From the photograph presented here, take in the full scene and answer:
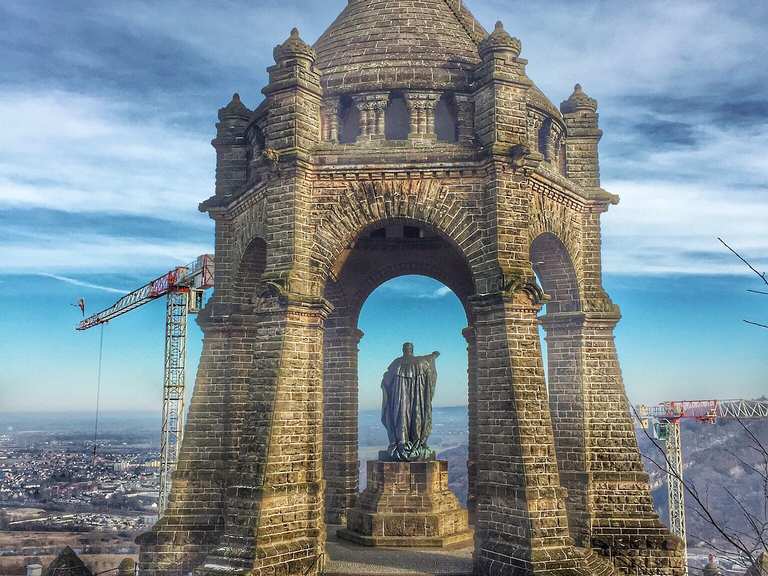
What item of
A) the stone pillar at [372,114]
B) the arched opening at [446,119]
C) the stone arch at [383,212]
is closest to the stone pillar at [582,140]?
the arched opening at [446,119]

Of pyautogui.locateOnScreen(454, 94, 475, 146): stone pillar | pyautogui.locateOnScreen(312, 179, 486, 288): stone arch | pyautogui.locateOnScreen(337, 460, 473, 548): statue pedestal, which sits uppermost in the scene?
pyautogui.locateOnScreen(454, 94, 475, 146): stone pillar

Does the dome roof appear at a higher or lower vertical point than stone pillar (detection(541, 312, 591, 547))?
higher

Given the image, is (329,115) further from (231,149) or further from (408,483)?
(408,483)

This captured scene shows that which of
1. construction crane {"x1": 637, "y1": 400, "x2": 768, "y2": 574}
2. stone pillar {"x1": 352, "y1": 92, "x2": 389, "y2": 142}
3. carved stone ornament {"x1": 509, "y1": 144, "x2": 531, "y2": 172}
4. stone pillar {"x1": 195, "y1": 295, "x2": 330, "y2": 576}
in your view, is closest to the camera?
stone pillar {"x1": 195, "y1": 295, "x2": 330, "y2": 576}

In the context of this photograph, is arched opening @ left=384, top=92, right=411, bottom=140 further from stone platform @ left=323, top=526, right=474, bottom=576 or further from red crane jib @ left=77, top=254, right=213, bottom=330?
red crane jib @ left=77, top=254, right=213, bottom=330

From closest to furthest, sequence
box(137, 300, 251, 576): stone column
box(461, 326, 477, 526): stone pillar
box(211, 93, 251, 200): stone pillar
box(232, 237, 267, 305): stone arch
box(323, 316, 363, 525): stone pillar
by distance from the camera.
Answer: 1. box(137, 300, 251, 576): stone column
2. box(232, 237, 267, 305): stone arch
3. box(211, 93, 251, 200): stone pillar
4. box(461, 326, 477, 526): stone pillar
5. box(323, 316, 363, 525): stone pillar

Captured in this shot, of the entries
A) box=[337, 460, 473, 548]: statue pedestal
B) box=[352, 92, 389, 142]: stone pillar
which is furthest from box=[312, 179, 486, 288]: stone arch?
box=[337, 460, 473, 548]: statue pedestal

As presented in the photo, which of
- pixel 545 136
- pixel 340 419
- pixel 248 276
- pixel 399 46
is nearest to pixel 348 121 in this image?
pixel 399 46
